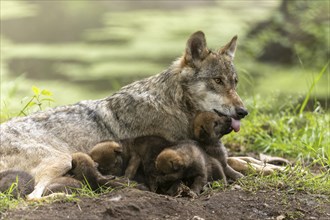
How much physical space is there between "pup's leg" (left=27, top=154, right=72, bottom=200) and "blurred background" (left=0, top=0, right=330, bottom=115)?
7.04 metres

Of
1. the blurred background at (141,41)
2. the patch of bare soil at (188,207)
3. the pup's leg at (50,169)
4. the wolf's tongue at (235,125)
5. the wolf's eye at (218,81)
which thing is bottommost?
the blurred background at (141,41)

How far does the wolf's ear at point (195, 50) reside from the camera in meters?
7.12

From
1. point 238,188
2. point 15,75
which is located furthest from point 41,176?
point 15,75

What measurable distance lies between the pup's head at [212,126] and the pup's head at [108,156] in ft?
2.75

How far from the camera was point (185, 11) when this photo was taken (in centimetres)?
2039

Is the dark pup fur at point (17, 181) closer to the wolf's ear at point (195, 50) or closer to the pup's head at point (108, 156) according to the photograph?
the pup's head at point (108, 156)

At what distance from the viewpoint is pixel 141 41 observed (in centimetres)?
1847

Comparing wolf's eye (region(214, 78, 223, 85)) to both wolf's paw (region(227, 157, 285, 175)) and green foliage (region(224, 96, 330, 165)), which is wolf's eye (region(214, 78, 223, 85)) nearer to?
wolf's paw (region(227, 157, 285, 175))

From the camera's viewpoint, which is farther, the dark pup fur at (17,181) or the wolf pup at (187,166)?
the dark pup fur at (17,181)

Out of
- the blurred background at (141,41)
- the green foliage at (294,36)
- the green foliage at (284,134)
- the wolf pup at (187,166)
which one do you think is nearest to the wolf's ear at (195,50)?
the wolf pup at (187,166)

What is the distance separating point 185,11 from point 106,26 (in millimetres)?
2465

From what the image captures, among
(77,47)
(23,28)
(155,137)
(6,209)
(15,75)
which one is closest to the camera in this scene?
(6,209)

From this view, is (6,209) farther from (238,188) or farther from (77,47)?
(77,47)

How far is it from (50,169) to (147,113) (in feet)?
3.94
